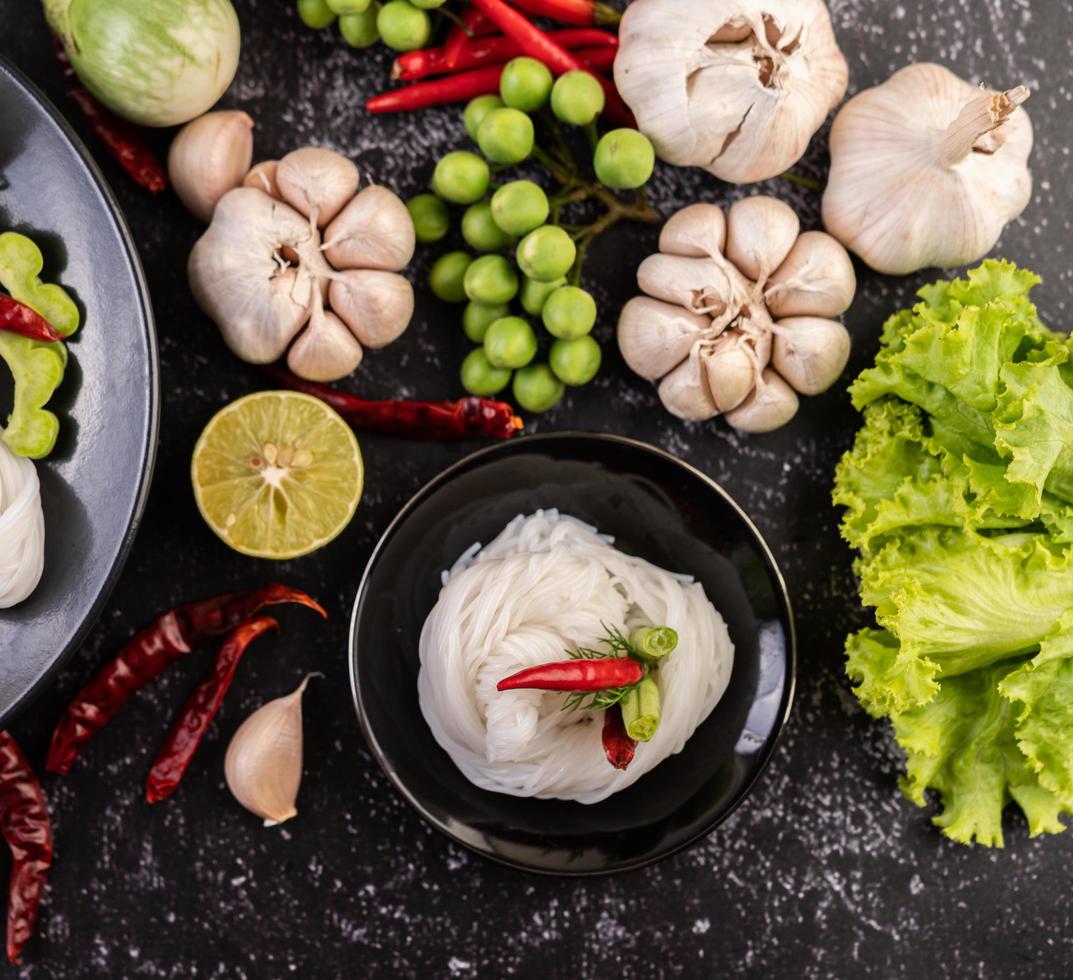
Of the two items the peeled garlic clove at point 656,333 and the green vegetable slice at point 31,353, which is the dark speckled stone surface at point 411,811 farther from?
the green vegetable slice at point 31,353

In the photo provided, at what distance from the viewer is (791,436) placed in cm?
245

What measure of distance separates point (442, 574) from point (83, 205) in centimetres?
103

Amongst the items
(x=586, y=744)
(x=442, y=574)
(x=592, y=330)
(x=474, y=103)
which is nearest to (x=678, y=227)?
(x=592, y=330)

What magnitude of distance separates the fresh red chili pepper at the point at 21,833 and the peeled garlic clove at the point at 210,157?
125 centimetres

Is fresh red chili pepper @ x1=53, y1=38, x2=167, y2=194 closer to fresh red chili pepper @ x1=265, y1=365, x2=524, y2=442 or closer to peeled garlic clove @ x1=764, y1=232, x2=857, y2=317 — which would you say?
fresh red chili pepper @ x1=265, y1=365, x2=524, y2=442

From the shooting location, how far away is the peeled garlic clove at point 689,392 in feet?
7.36

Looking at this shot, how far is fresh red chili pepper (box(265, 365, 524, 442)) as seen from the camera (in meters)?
2.29

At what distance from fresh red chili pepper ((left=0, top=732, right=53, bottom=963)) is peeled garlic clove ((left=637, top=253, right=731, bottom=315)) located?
1727 millimetres

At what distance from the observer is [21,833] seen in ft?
7.48

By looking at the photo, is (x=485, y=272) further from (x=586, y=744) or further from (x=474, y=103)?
(x=586, y=744)

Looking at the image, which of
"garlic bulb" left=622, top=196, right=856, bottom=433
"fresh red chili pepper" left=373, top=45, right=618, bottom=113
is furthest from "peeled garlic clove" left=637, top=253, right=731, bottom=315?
"fresh red chili pepper" left=373, top=45, right=618, bottom=113

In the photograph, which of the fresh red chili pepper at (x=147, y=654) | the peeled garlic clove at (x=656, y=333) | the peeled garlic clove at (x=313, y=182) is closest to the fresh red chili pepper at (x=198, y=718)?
the fresh red chili pepper at (x=147, y=654)

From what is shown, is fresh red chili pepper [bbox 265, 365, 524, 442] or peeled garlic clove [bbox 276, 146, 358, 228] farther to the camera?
fresh red chili pepper [bbox 265, 365, 524, 442]

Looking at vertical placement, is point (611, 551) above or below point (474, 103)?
below
